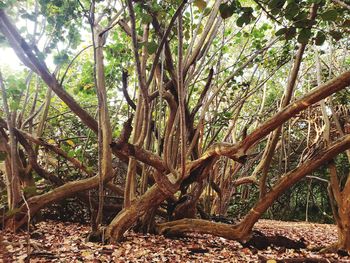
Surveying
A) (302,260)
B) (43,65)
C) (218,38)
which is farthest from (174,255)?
(218,38)

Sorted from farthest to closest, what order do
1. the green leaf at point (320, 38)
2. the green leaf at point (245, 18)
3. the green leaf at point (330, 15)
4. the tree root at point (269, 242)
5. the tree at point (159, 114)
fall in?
the tree root at point (269, 242), the tree at point (159, 114), the green leaf at point (320, 38), the green leaf at point (245, 18), the green leaf at point (330, 15)

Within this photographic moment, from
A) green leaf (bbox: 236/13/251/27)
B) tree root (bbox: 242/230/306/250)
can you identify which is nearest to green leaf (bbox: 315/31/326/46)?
green leaf (bbox: 236/13/251/27)

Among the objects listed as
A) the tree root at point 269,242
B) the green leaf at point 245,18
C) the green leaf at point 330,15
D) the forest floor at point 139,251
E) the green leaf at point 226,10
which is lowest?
the forest floor at point 139,251

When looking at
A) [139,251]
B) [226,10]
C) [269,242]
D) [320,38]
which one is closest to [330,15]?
[320,38]

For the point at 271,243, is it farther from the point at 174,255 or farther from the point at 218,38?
the point at 218,38

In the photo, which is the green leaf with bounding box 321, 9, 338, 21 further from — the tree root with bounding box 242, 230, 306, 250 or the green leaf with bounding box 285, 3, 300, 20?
the tree root with bounding box 242, 230, 306, 250

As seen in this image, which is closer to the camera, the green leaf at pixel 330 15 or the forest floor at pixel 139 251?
the green leaf at pixel 330 15

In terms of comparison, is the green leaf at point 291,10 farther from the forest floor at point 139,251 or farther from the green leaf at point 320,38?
the forest floor at point 139,251

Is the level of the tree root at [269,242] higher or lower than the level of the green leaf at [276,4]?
lower

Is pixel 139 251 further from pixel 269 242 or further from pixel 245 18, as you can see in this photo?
pixel 245 18

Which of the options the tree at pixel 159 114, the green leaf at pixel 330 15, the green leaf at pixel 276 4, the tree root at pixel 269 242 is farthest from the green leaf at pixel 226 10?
the tree root at pixel 269 242

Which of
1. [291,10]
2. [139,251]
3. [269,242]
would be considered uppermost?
[291,10]

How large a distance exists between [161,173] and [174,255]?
86cm

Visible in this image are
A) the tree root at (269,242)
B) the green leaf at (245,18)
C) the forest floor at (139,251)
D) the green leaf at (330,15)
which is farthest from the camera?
the tree root at (269,242)
